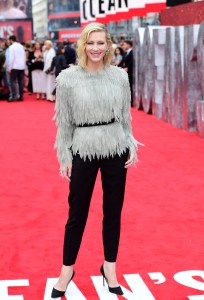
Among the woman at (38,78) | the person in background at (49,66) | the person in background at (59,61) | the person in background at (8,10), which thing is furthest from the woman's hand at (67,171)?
the person in background at (8,10)

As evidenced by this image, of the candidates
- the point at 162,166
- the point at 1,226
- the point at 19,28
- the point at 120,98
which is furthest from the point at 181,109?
the point at 19,28

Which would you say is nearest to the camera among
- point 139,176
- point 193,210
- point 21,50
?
point 193,210

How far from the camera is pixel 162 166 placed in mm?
8516

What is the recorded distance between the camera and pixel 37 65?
19875 millimetres

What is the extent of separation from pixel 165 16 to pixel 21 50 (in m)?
4.83

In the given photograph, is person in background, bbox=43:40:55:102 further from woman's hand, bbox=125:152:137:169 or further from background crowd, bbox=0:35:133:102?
woman's hand, bbox=125:152:137:169

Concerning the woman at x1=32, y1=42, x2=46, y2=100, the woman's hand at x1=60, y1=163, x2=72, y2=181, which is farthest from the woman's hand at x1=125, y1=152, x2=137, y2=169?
the woman at x1=32, y1=42, x2=46, y2=100

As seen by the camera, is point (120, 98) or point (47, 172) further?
point (47, 172)

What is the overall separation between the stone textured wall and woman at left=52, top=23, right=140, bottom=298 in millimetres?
6858

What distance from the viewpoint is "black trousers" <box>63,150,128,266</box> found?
4012mm

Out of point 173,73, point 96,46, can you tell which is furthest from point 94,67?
point 173,73

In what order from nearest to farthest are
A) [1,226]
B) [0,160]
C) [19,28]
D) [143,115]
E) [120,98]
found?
1. [120,98]
2. [1,226]
3. [0,160]
4. [143,115]
5. [19,28]

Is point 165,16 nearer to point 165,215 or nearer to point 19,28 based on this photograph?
point 165,215

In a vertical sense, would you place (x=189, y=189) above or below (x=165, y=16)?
below
